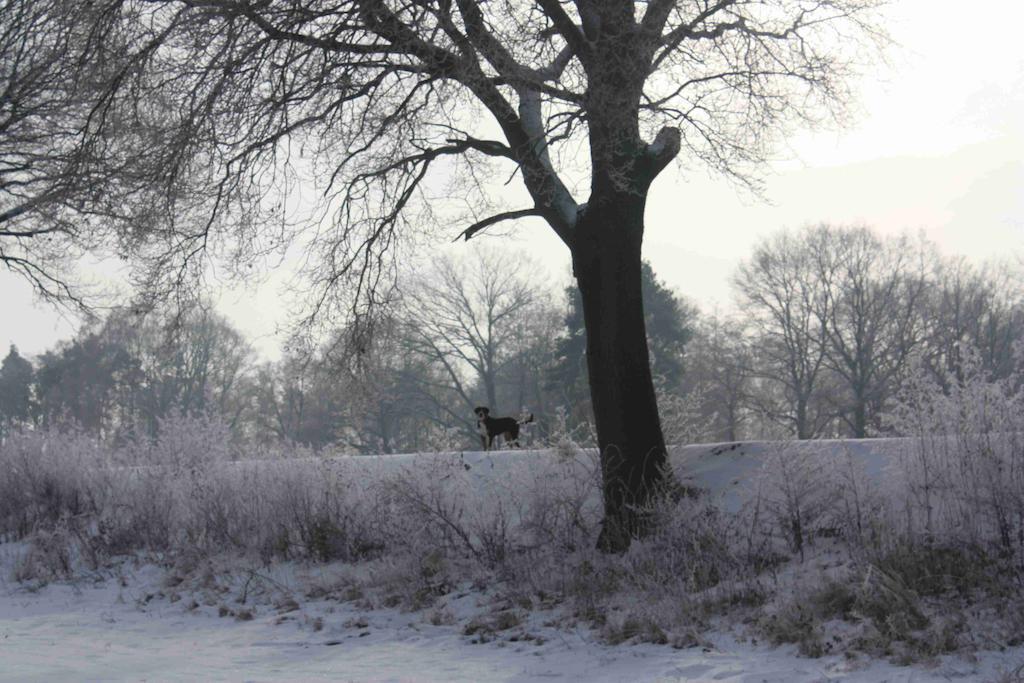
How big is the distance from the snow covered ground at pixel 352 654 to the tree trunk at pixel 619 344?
2.09m

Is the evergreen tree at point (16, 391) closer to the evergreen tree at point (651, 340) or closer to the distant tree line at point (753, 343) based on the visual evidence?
Answer: the distant tree line at point (753, 343)

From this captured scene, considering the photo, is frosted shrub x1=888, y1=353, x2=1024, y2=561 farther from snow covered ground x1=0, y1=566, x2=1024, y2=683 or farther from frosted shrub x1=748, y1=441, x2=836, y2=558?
snow covered ground x1=0, y1=566, x2=1024, y2=683

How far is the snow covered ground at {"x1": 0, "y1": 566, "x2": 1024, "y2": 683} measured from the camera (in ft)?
18.5

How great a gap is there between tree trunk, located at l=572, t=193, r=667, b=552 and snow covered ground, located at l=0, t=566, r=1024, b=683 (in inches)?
82.1

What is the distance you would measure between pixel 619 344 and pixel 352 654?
3.93 m

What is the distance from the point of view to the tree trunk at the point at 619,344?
30.2ft

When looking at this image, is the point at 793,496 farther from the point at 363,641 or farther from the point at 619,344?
the point at 363,641

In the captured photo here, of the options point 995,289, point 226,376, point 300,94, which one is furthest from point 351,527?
point 226,376

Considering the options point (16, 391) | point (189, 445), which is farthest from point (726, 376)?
point (16, 391)

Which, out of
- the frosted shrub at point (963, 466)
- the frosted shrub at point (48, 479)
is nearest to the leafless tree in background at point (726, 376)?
the frosted shrub at point (48, 479)

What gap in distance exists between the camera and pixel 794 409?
40.3m

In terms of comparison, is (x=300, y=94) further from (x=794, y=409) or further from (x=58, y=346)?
(x=58, y=346)

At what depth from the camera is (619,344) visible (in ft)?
30.9

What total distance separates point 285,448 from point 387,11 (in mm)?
5120
